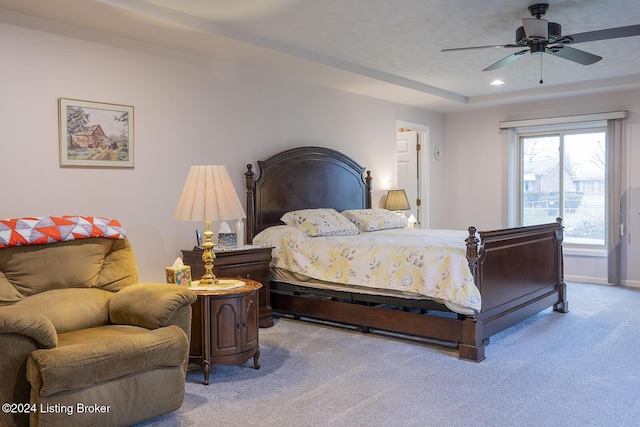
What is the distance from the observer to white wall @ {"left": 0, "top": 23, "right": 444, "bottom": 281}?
140 inches

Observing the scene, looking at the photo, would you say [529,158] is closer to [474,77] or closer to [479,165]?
[479,165]

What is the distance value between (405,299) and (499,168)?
4.13 metres

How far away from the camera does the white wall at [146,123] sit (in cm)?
355

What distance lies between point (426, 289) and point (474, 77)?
3096 millimetres

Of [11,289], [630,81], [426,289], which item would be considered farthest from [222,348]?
[630,81]

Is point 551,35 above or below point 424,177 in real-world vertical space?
above

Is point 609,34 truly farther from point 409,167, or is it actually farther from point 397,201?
point 409,167

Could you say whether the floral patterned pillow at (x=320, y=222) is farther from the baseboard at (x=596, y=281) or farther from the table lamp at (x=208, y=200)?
the baseboard at (x=596, y=281)

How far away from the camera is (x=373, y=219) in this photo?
18.2 feet

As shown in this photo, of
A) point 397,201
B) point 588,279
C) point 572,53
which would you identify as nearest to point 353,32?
point 572,53

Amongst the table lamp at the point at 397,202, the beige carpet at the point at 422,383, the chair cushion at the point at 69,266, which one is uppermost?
the table lamp at the point at 397,202

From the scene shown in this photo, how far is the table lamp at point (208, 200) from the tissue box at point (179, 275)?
124mm

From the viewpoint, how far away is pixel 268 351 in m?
3.80
